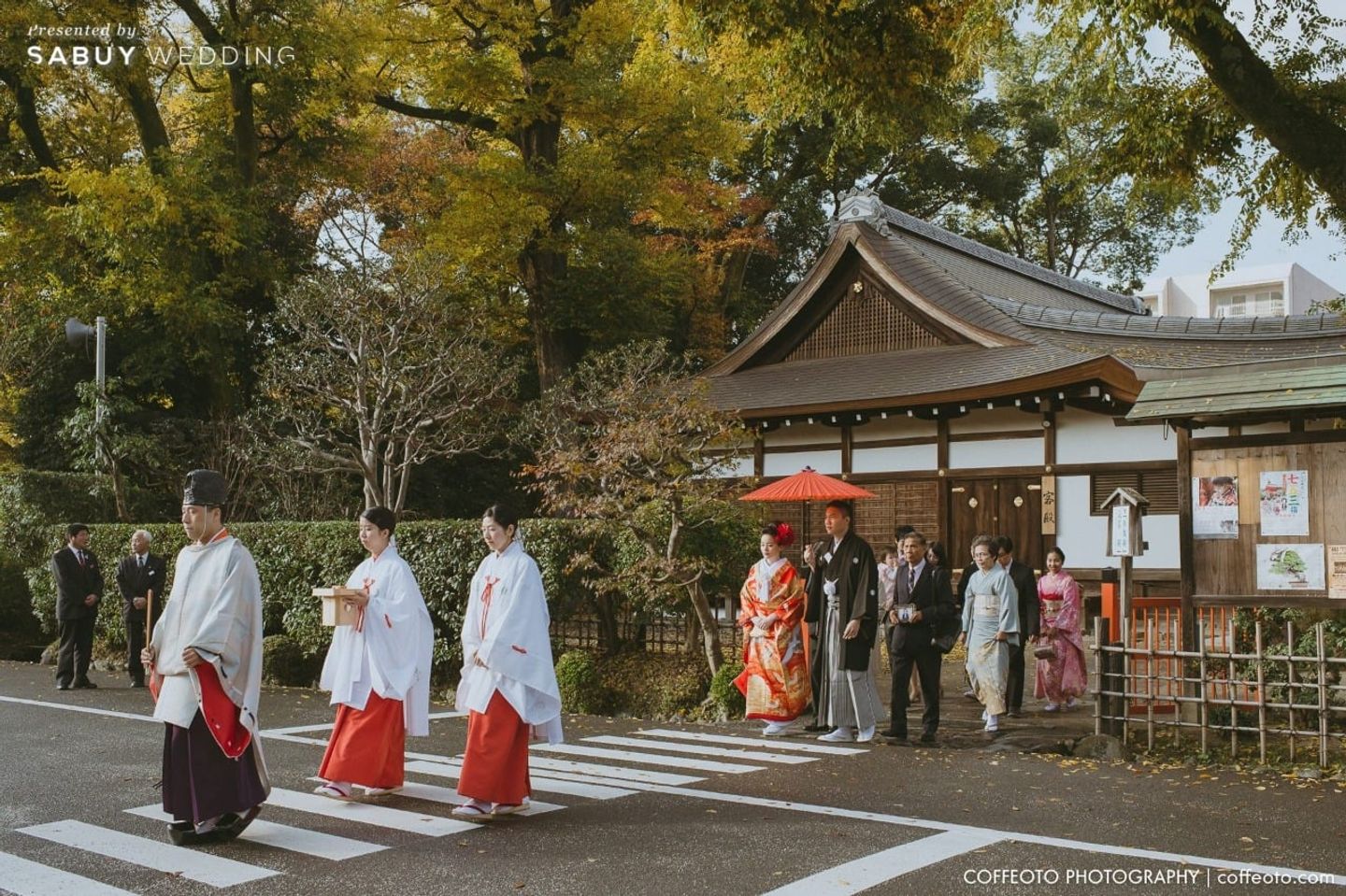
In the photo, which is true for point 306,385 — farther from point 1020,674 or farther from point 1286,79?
point 1286,79

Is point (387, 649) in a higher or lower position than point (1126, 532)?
lower

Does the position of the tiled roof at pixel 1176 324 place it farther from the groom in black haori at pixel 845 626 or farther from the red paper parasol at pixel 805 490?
the groom in black haori at pixel 845 626

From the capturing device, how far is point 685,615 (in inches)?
470

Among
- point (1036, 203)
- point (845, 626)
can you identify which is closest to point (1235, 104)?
point (845, 626)

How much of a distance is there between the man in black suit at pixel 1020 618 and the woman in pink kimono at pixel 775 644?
187 centimetres

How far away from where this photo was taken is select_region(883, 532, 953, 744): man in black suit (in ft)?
30.9

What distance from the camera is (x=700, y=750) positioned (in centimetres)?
905

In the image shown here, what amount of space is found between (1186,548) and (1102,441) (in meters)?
8.55

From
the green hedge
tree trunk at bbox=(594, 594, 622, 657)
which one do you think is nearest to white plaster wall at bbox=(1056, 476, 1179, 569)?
tree trunk at bbox=(594, 594, 622, 657)

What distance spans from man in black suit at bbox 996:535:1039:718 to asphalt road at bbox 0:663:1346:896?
5.29ft

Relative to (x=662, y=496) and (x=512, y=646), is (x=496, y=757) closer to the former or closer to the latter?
(x=512, y=646)

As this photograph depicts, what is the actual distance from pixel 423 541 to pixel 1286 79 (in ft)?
30.3

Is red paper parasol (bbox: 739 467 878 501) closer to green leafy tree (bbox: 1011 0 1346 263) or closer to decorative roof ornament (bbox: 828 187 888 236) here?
green leafy tree (bbox: 1011 0 1346 263)

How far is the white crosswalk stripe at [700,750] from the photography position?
28.4 feet
